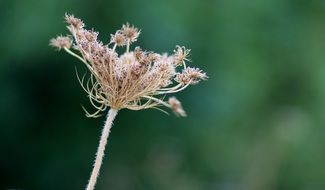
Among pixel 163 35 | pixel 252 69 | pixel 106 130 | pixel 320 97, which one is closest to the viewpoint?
pixel 106 130

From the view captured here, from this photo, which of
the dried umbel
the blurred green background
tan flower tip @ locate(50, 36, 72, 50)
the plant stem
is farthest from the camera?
the blurred green background

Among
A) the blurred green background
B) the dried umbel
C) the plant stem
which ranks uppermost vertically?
the blurred green background

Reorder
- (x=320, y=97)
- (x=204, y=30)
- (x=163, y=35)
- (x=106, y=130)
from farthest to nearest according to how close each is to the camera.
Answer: (x=320, y=97)
(x=204, y=30)
(x=163, y=35)
(x=106, y=130)

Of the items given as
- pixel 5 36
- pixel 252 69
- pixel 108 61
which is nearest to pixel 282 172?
pixel 252 69

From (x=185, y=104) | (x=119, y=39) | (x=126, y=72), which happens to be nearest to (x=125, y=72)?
(x=126, y=72)

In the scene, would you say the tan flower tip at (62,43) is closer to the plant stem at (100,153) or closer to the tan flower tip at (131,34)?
the tan flower tip at (131,34)

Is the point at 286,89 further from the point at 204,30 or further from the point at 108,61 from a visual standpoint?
the point at 108,61

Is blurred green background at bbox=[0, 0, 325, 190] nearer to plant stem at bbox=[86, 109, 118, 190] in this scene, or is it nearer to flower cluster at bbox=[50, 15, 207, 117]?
flower cluster at bbox=[50, 15, 207, 117]

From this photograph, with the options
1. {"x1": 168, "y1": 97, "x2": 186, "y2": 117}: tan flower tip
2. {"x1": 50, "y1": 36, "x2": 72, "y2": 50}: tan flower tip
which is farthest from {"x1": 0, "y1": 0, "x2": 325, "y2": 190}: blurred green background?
{"x1": 168, "y1": 97, "x2": 186, "y2": 117}: tan flower tip
